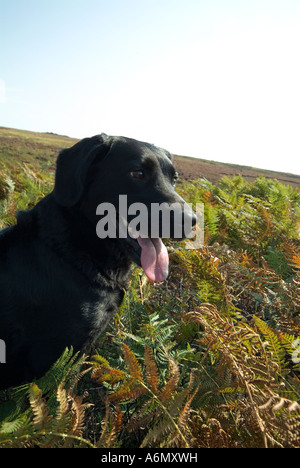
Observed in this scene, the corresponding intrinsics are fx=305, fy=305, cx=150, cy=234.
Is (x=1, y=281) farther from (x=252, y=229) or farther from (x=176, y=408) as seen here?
(x=252, y=229)

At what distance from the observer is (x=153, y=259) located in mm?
2699

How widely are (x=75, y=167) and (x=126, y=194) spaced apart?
487 mm

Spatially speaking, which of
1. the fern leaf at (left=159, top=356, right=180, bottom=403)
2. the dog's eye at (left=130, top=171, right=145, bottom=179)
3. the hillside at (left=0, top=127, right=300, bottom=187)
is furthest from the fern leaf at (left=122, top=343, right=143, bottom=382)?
the hillside at (left=0, top=127, right=300, bottom=187)

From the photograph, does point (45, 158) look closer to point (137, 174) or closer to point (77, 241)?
point (137, 174)

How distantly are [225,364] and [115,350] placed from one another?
1390 millimetres

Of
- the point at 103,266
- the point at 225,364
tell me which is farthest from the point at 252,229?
the point at 225,364

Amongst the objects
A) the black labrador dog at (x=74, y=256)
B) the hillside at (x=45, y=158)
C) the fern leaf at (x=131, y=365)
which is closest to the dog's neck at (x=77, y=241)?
the black labrador dog at (x=74, y=256)

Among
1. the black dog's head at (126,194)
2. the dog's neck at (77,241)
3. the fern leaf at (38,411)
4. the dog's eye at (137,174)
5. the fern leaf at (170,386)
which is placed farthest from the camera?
the dog's eye at (137,174)

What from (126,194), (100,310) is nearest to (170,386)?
(100,310)

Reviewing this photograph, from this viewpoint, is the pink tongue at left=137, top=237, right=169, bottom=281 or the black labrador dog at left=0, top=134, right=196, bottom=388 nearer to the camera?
the black labrador dog at left=0, top=134, right=196, bottom=388

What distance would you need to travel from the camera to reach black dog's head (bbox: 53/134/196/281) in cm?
257

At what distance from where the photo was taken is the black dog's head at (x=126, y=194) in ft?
8.45

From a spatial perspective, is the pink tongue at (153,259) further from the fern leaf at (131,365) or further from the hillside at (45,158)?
the hillside at (45,158)

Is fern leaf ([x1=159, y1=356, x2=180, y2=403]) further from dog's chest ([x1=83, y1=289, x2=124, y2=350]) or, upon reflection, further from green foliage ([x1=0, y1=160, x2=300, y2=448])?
dog's chest ([x1=83, y1=289, x2=124, y2=350])
